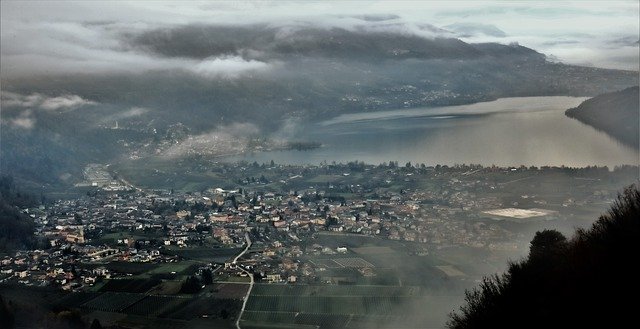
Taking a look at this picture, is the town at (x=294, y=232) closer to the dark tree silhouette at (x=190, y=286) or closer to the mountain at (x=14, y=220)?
the dark tree silhouette at (x=190, y=286)

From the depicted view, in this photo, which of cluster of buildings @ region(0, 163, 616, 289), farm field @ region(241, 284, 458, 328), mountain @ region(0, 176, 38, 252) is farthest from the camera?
mountain @ region(0, 176, 38, 252)

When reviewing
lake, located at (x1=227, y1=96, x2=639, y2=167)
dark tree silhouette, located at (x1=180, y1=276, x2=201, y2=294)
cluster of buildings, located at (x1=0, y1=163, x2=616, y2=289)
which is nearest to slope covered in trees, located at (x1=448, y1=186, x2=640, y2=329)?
dark tree silhouette, located at (x1=180, y1=276, x2=201, y2=294)

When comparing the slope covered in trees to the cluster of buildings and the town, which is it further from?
the cluster of buildings

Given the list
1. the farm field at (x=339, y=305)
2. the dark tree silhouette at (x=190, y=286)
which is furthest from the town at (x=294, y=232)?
the farm field at (x=339, y=305)

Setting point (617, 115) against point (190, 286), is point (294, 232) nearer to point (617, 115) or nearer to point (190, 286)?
point (190, 286)

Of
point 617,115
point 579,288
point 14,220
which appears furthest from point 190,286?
point 617,115

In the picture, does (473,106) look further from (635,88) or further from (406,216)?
(406,216)

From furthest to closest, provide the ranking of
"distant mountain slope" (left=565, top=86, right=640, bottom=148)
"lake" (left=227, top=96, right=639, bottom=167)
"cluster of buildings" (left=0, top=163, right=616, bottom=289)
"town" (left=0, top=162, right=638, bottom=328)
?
"distant mountain slope" (left=565, top=86, right=640, bottom=148) < "lake" (left=227, top=96, right=639, bottom=167) < "cluster of buildings" (left=0, top=163, right=616, bottom=289) < "town" (left=0, top=162, right=638, bottom=328)
